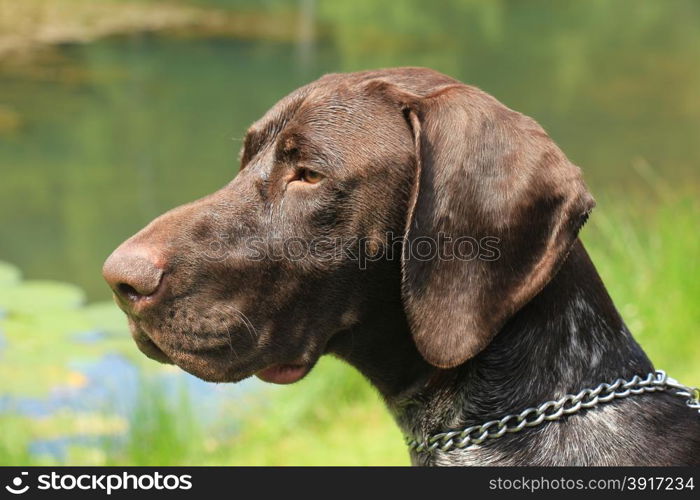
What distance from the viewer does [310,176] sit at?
3.05 meters

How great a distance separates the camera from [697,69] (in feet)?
67.9

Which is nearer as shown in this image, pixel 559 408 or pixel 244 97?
pixel 559 408

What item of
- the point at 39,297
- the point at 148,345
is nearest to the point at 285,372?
the point at 148,345

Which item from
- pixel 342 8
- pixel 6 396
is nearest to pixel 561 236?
pixel 6 396

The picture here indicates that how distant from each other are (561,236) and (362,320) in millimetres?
740

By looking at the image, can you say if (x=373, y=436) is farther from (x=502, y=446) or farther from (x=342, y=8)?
(x=342, y=8)

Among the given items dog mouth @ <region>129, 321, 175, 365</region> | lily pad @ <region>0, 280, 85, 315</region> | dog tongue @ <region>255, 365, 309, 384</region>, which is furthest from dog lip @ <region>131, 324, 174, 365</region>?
lily pad @ <region>0, 280, 85, 315</region>

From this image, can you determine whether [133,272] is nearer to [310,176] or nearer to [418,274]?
[310,176]

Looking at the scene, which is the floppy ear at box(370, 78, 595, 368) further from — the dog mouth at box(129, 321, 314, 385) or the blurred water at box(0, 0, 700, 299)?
the blurred water at box(0, 0, 700, 299)

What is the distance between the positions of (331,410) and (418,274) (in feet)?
14.8

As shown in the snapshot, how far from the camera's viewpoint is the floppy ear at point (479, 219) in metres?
2.81

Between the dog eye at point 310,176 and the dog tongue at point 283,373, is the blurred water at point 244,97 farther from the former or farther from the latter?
the dog eye at point 310,176

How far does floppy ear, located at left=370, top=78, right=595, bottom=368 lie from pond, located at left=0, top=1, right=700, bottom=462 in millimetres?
4591

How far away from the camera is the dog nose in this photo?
9.42 feet
